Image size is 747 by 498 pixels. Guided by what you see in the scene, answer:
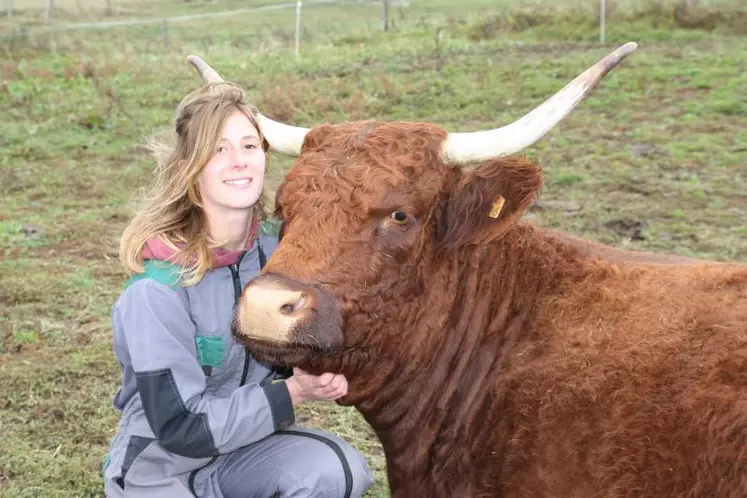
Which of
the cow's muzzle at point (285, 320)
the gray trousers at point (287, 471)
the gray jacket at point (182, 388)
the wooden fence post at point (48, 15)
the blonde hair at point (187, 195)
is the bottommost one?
the gray trousers at point (287, 471)

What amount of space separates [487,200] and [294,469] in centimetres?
131

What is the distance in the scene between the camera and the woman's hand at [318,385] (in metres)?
3.05

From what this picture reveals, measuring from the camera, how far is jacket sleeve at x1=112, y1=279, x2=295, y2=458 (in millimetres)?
3078

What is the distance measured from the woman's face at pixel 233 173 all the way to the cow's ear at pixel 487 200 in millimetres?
784

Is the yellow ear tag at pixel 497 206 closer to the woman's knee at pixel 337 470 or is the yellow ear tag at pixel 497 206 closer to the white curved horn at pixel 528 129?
the white curved horn at pixel 528 129

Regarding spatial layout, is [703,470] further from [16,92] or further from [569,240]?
[16,92]

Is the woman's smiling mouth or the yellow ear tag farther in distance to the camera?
the woman's smiling mouth

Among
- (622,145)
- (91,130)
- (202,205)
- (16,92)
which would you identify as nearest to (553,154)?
(622,145)

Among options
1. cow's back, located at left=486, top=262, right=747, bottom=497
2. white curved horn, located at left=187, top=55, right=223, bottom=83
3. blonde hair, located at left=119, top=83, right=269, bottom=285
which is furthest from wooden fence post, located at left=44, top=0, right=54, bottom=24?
cow's back, located at left=486, top=262, right=747, bottom=497

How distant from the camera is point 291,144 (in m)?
3.52

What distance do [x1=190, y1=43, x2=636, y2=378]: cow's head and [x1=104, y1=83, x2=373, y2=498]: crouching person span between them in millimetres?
337

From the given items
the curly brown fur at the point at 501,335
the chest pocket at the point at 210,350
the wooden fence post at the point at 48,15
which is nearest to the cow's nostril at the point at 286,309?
the curly brown fur at the point at 501,335

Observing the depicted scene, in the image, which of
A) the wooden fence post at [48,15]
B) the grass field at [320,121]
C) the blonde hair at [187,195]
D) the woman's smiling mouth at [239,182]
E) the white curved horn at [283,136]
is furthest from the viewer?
the wooden fence post at [48,15]

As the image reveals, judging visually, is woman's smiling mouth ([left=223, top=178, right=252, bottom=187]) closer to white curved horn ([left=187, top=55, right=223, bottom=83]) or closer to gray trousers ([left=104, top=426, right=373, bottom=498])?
white curved horn ([left=187, top=55, right=223, bottom=83])
